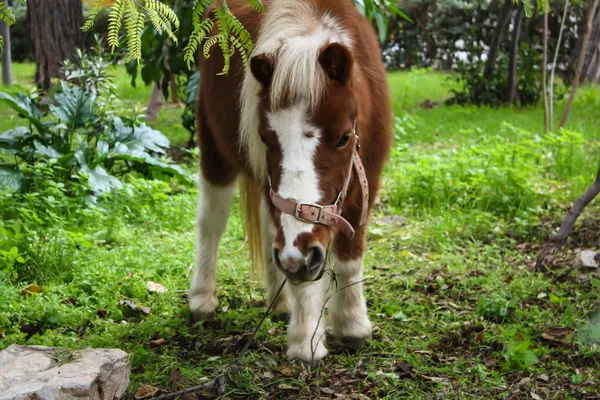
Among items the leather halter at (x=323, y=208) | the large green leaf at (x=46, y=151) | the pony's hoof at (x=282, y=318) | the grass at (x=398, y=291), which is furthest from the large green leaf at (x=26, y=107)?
the leather halter at (x=323, y=208)

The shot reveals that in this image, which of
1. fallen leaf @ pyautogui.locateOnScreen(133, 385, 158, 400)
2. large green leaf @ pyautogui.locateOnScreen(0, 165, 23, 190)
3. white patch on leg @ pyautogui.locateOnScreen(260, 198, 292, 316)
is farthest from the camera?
large green leaf @ pyautogui.locateOnScreen(0, 165, 23, 190)

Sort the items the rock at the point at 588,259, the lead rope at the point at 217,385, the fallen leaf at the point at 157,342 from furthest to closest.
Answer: the rock at the point at 588,259 → the fallen leaf at the point at 157,342 → the lead rope at the point at 217,385

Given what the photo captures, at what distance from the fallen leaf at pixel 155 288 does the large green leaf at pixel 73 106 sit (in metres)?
1.87

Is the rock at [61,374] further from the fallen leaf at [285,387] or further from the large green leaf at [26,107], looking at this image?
the large green leaf at [26,107]

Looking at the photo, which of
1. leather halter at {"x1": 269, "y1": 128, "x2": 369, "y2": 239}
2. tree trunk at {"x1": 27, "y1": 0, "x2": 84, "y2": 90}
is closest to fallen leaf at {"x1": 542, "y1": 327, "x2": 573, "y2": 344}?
leather halter at {"x1": 269, "y1": 128, "x2": 369, "y2": 239}

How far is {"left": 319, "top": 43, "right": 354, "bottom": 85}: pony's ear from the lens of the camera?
276cm

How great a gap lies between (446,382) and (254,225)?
150 cm

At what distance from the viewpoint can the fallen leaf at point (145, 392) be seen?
3068mm

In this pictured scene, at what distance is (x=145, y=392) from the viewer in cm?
310

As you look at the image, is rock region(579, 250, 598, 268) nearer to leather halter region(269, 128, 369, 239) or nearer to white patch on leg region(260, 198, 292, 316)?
white patch on leg region(260, 198, 292, 316)

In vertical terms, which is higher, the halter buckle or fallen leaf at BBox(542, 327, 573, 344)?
the halter buckle

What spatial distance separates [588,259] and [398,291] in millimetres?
1278

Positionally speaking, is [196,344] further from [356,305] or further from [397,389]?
[397,389]

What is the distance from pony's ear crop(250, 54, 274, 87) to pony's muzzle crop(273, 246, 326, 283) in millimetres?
704
